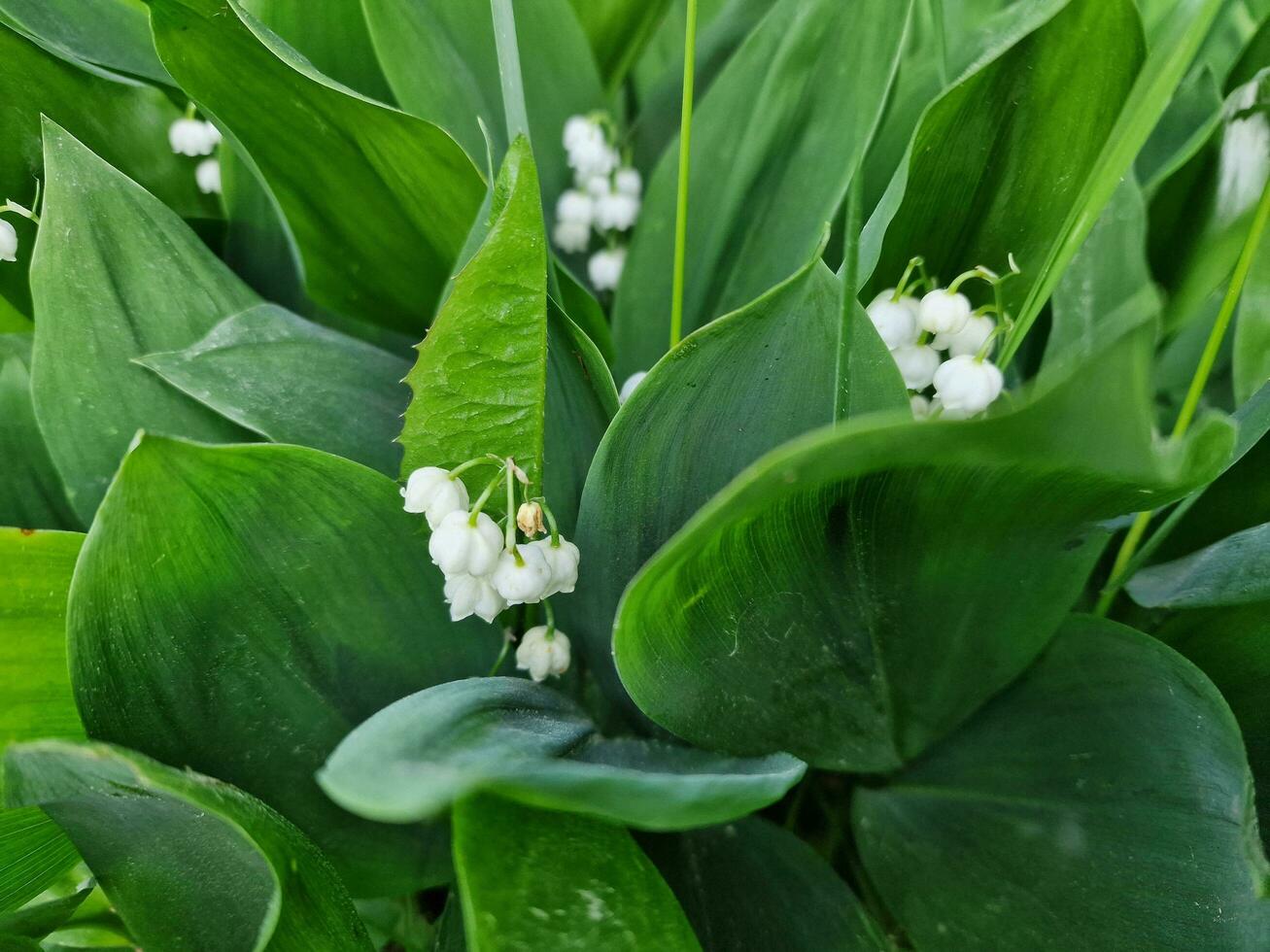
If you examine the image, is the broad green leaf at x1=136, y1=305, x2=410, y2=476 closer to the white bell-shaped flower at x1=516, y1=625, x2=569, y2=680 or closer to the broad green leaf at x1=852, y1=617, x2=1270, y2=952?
the white bell-shaped flower at x1=516, y1=625, x2=569, y2=680

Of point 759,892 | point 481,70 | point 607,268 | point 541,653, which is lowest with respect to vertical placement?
point 759,892

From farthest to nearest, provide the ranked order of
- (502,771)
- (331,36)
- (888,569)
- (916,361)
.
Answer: (331,36)
(916,361)
(888,569)
(502,771)

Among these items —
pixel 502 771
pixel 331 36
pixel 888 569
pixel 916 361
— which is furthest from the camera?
pixel 331 36

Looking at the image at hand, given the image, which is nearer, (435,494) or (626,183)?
(435,494)

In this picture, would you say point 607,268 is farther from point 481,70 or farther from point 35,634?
point 35,634

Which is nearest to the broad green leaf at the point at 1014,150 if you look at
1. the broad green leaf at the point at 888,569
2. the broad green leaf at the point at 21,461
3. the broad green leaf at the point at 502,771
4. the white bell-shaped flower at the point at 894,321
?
the white bell-shaped flower at the point at 894,321

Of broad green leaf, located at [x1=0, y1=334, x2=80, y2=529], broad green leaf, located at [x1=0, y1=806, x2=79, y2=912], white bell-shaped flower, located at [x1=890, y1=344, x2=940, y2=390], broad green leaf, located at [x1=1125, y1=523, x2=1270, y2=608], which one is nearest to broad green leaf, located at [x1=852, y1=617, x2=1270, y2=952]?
broad green leaf, located at [x1=1125, y1=523, x2=1270, y2=608]

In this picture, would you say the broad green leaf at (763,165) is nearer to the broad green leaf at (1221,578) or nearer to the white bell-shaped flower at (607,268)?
the white bell-shaped flower at (607,268)

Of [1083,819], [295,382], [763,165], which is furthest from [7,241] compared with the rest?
[1083,819]
